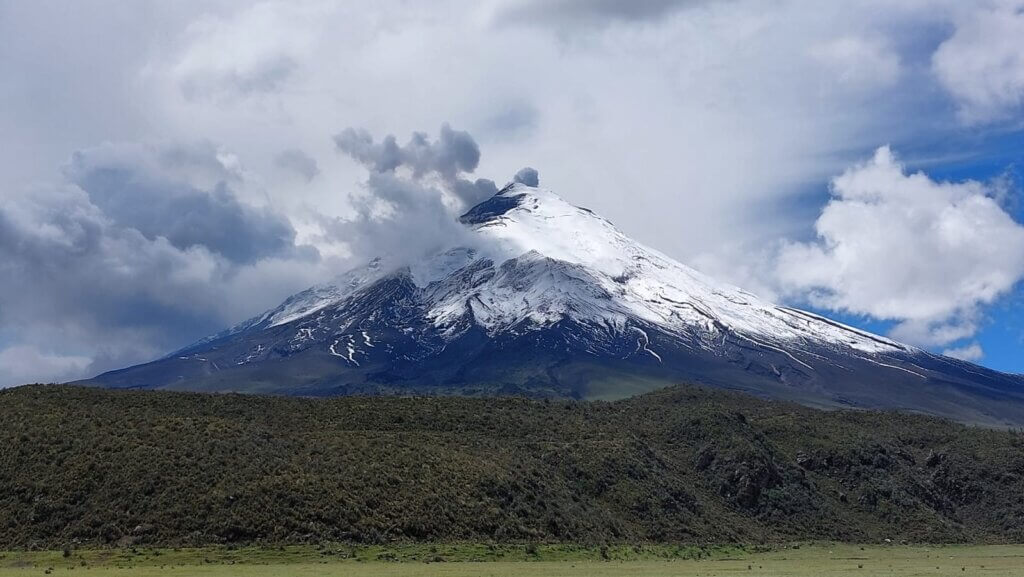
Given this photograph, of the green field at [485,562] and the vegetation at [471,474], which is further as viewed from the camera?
the vegetation at [471,474]

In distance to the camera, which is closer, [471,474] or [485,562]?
[485,562]

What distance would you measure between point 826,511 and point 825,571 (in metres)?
45.1

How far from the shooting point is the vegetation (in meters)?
78.3

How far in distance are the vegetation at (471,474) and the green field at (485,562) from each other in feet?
12.0

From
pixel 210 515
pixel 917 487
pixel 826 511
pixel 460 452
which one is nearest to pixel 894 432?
pixel 917 487

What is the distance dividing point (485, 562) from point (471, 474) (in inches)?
733

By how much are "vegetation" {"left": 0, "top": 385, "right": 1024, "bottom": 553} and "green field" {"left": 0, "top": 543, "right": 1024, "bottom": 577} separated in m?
3.65

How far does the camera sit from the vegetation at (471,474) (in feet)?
257

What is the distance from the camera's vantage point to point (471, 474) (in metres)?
89.6

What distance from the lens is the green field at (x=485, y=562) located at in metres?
62.3

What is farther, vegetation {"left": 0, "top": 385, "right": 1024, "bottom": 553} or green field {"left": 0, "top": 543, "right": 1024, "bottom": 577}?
vegetation {"left": 0, "top": 385, "right": 1024, "bottom": 553}

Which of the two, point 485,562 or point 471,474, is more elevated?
point 471,474

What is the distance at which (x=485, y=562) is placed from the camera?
71.3 metres

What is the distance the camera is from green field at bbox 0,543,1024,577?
2452 inches
